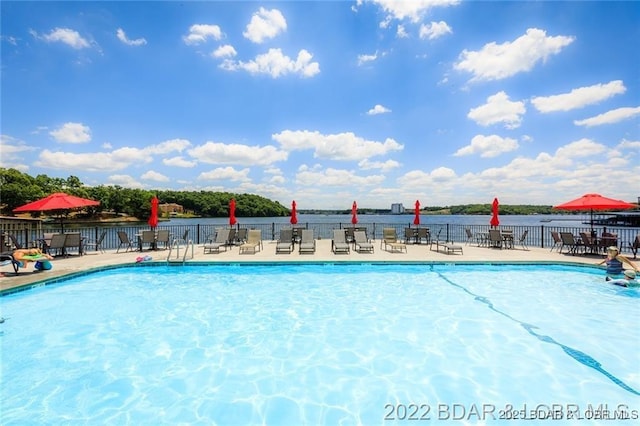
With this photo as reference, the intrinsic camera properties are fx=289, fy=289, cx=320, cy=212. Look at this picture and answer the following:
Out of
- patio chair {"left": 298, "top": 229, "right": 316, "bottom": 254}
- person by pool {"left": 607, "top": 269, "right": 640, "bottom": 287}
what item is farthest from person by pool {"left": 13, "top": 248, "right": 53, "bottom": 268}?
person by pool {"left": 607, "top": 269, "right": 640, "bottom": 287}

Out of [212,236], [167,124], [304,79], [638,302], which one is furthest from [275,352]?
[167,124]

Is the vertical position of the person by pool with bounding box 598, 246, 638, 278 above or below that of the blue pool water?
above

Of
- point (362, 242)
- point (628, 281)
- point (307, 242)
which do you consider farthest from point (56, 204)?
point (628, 281)

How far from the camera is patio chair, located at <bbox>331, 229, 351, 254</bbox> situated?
11281 millimetres

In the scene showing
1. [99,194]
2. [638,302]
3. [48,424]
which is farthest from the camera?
[99,194]

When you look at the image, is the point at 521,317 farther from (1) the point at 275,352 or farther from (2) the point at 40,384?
(2) the point at 40,384

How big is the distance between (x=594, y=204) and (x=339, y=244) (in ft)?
30.4

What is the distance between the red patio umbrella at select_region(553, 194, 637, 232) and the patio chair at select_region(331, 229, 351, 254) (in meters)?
8.43

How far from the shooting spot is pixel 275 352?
458 centimetres

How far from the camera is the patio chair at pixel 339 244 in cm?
1128

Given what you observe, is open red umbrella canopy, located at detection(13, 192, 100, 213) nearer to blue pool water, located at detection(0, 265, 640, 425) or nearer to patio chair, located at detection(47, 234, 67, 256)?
patio chair, located at detection(47, 234, 67, 256)

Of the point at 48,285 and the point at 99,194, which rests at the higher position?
the point at 99,194

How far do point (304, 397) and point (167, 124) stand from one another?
67.2 feet

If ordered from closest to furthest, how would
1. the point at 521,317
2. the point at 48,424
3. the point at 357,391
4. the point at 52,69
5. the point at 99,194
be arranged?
the point at 48,424
the point at 357,391
the point at 521,317
the point at 52,69
the point at 99,194
